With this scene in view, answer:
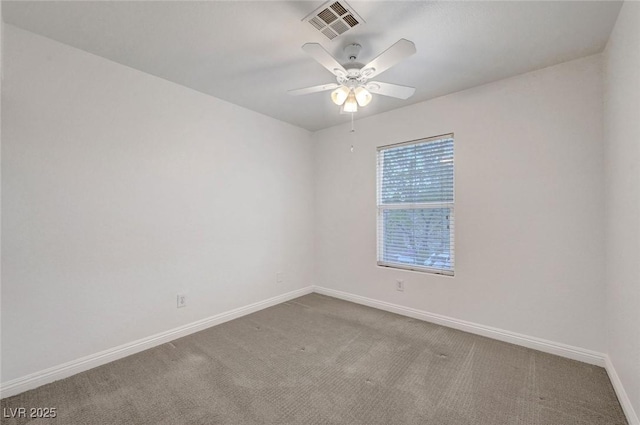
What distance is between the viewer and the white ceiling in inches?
64.1

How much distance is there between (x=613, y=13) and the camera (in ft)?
5.41

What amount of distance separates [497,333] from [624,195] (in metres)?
1.49

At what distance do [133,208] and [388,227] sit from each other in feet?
8.59

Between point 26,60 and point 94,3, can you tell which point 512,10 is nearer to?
point 94,3

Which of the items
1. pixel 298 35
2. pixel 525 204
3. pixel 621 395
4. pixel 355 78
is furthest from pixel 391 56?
pixel 621 395

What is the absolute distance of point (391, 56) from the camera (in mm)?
1643

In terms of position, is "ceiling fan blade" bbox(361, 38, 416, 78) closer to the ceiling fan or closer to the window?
the ceiling fan

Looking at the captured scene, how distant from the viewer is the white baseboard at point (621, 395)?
1.47m

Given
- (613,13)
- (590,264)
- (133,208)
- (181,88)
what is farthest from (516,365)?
(181,88)

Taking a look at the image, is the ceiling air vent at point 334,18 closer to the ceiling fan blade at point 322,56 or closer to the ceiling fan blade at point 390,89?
the ceiling fan blade at point 322,56

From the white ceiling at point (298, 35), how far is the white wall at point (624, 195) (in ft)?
0.82

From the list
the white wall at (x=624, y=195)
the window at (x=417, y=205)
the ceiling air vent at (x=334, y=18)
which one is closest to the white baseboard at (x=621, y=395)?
the white wall at (x=624, y=195)

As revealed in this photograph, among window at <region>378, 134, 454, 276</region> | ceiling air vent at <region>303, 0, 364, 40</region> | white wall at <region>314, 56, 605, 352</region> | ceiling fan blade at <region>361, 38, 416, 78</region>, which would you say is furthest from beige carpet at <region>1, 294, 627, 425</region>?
ceiling air vent at <region>303, 0, 364, 40</region>

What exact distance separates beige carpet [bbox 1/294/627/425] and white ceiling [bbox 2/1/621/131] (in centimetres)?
237
